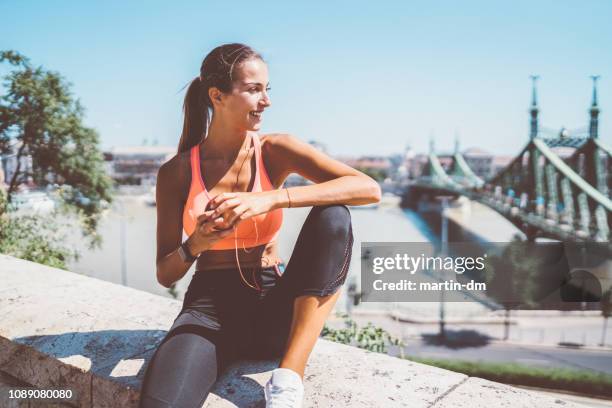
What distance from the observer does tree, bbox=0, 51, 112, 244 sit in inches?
352

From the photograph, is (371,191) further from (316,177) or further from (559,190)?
(559,190)

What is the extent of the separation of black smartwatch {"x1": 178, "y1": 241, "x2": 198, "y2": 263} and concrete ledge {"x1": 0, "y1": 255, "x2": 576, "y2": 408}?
0.31 meters

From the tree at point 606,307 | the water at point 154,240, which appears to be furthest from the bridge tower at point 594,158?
the water at point 154,240

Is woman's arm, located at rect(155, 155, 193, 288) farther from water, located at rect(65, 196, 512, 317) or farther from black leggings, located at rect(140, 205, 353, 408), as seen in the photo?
water, located at rect(65, 196, 512, 317)

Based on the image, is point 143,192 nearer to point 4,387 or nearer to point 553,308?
point 553,308

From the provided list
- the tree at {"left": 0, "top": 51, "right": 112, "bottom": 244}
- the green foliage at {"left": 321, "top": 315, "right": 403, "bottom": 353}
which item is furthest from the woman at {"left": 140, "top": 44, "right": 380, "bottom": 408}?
the tree at {"left": 0, "top": 51, "right": 112, "bottom": 244}

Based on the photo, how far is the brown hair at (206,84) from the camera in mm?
1347

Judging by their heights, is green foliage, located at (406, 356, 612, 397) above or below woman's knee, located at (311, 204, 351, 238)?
below

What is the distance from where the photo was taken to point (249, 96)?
1354mm

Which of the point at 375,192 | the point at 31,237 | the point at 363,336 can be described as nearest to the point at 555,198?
the point at 363,336

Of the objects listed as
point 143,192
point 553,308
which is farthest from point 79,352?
point 143,192

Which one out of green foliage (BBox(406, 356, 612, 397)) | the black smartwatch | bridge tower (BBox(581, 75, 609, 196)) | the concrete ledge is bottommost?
green foliage (BBox(406, 356, 612, 397))

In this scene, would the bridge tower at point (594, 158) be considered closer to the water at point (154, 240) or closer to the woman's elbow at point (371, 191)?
the water at point (154, 240)

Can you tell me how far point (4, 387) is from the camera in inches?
62.0
